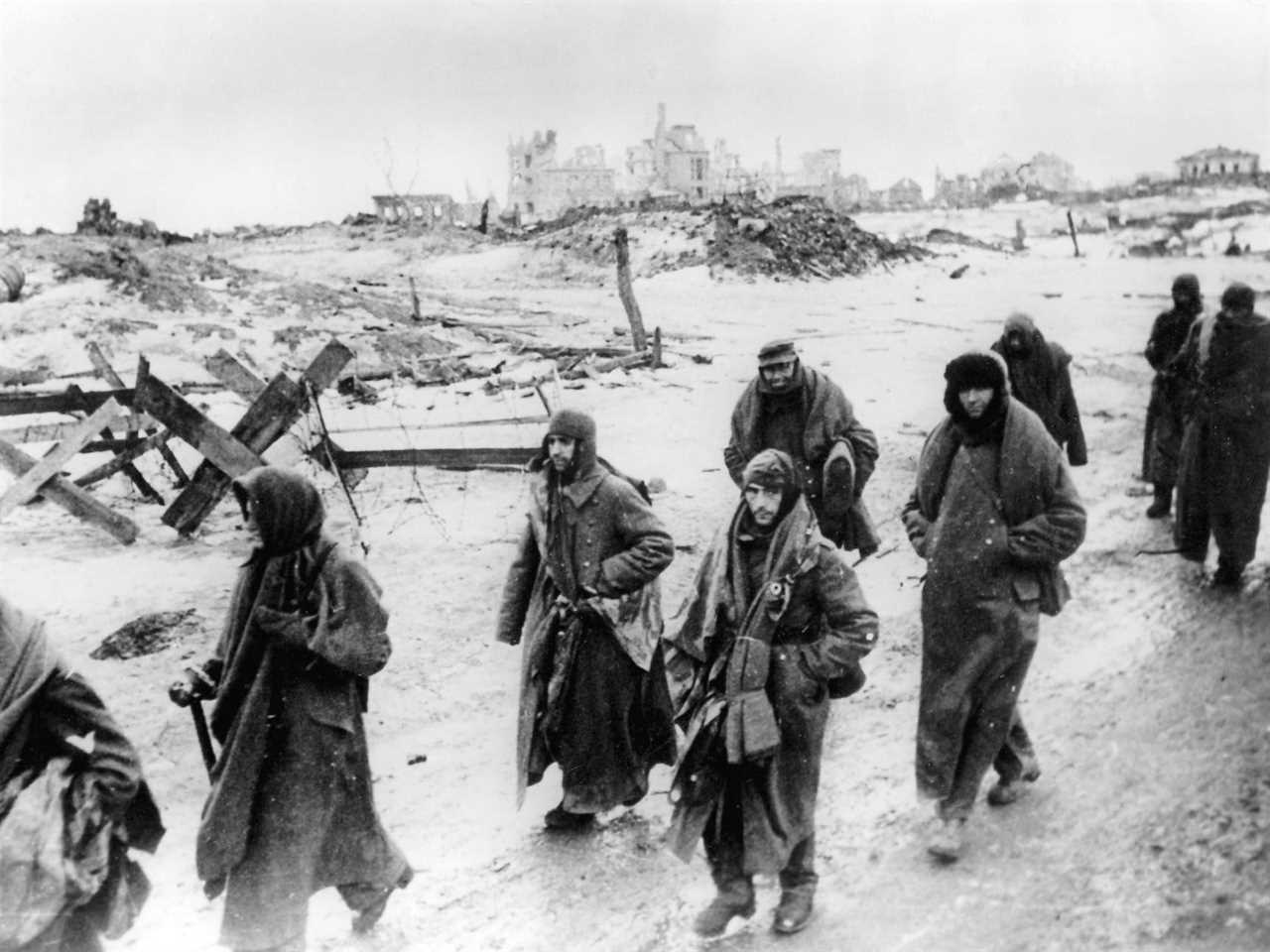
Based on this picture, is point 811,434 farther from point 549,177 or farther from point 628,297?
point 549,177

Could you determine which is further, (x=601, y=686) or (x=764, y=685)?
(x=601, y=686)

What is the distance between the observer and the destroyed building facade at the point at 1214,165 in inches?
1443

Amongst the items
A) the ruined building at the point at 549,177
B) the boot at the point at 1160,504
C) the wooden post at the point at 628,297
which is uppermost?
the ruined building at the point at 549,177

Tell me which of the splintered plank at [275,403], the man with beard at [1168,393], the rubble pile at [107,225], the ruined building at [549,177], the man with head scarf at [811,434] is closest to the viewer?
the man with head scarf at [811,434]

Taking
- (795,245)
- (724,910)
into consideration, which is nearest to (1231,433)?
(724,910)

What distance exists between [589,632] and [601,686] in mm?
249

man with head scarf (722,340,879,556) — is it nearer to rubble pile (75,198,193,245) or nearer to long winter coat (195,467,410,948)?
long winter coat (195,467,410,948)

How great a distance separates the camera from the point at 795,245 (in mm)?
32969

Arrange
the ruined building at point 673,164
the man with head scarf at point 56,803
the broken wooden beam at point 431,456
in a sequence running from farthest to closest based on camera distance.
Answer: the ruined building at point 673,164 < the broken wooden beam at point 431,456 < the man with head scarf at point 56,803

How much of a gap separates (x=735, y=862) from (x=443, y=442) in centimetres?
840

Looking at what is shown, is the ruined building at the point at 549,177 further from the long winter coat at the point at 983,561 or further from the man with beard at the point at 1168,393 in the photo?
the long winter coat at the point at 983,561

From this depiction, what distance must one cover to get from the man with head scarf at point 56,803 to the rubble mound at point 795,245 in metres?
28.9

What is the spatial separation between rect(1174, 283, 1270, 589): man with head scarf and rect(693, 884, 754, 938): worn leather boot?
397 cm

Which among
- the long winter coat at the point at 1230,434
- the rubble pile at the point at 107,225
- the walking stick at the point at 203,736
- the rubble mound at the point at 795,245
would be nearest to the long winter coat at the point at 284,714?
the walking stick at the point at 203,736
